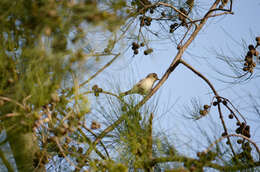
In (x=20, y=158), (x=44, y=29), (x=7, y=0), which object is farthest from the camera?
(x=20, y=158)

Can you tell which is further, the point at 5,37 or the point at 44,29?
the point at 5,37

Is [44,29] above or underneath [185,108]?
above

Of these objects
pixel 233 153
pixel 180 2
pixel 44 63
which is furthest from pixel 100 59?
pixel 180 2

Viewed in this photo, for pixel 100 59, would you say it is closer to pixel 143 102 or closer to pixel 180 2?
pixel 143 102

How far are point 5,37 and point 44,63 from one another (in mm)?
193

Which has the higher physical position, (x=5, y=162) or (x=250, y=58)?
(x=250, y=58)

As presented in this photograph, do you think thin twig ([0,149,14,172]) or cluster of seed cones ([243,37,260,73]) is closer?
thin twig ([0,149,14,172])

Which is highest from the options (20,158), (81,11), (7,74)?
(81,11)

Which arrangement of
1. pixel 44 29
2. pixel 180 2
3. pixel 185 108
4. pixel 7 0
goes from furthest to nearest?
pixel 180 2 < pixel 185 108 < pixel 7 0 < pixel 44 29

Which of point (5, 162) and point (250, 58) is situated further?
point (250, 58)

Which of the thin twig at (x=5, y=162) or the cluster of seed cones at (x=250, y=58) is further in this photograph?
the cluster of seed cones at (x=250, y=58)

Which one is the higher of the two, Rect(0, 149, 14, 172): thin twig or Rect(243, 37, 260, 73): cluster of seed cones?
Rect(243, 37, 260, 73): cluster of seed cones

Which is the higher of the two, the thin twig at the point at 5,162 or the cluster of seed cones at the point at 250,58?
the cluster of seed cones at the point at 250,58

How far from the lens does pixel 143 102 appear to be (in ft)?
3.26
